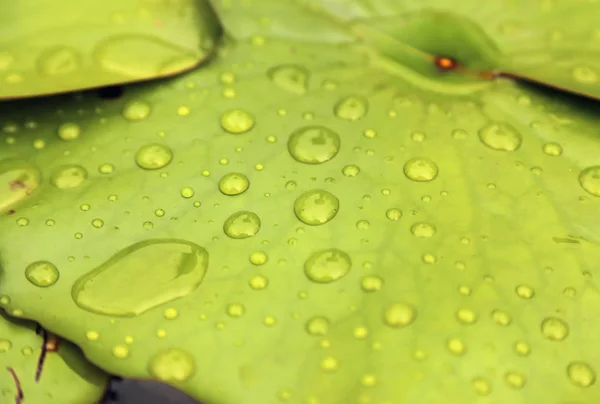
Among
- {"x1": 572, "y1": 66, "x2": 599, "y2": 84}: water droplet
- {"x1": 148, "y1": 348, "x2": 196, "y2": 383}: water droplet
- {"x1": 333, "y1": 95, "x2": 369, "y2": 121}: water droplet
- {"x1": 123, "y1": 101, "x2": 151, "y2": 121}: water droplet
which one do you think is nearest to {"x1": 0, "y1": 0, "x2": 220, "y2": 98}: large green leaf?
{"x1": 123, "y1": 101, "x2": 151, "y2": 121}: water droplet

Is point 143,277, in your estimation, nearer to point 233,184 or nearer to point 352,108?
point 233,184

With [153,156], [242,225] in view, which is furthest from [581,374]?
[153,156]

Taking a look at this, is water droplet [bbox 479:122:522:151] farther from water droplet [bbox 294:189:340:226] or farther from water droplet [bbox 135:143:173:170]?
water droplet [bbox 135:143:173:170]

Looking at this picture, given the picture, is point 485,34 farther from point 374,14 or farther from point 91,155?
point 91,155

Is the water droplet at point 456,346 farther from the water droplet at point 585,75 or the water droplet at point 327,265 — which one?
the water droplet at point 585,75

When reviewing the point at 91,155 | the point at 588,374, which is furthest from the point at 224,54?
the point at 588,374

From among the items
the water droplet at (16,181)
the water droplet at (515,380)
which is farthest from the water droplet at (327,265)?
the water droplet at (16,181)

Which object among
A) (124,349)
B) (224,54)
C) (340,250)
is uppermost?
(224,54)
